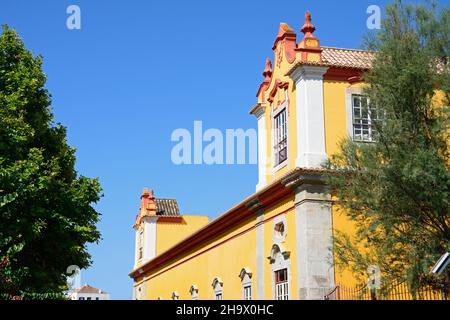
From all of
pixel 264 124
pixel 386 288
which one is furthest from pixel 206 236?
pixel 386 288

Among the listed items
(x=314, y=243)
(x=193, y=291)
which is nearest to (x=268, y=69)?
(x=314, y=243)

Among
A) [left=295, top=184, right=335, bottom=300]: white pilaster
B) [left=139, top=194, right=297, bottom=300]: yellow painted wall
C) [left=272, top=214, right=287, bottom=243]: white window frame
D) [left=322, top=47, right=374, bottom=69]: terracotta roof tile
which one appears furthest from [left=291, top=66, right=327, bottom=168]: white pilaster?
[left=272, top=214, right=287, bottom=243]: white window frame

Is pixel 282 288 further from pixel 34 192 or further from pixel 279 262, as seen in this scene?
pixel 34 192

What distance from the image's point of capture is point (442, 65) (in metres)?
15.7

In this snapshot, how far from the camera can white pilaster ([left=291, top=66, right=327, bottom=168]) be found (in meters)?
19.3

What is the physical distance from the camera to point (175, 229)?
4638 cm

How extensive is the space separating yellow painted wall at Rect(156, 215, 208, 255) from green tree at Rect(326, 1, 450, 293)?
97.6ft

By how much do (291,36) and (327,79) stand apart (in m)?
2.56

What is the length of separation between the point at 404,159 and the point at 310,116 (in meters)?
5.37

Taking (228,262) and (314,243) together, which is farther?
(228,262)

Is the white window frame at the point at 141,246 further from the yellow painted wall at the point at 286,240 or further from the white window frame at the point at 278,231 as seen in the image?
the white window frame at the point at 278,231

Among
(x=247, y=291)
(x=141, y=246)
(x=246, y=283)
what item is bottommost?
(x=247, y=291)

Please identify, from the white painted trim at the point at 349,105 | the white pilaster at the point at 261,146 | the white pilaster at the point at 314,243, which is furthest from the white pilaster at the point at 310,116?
the white pilaster at the point at 261,146
